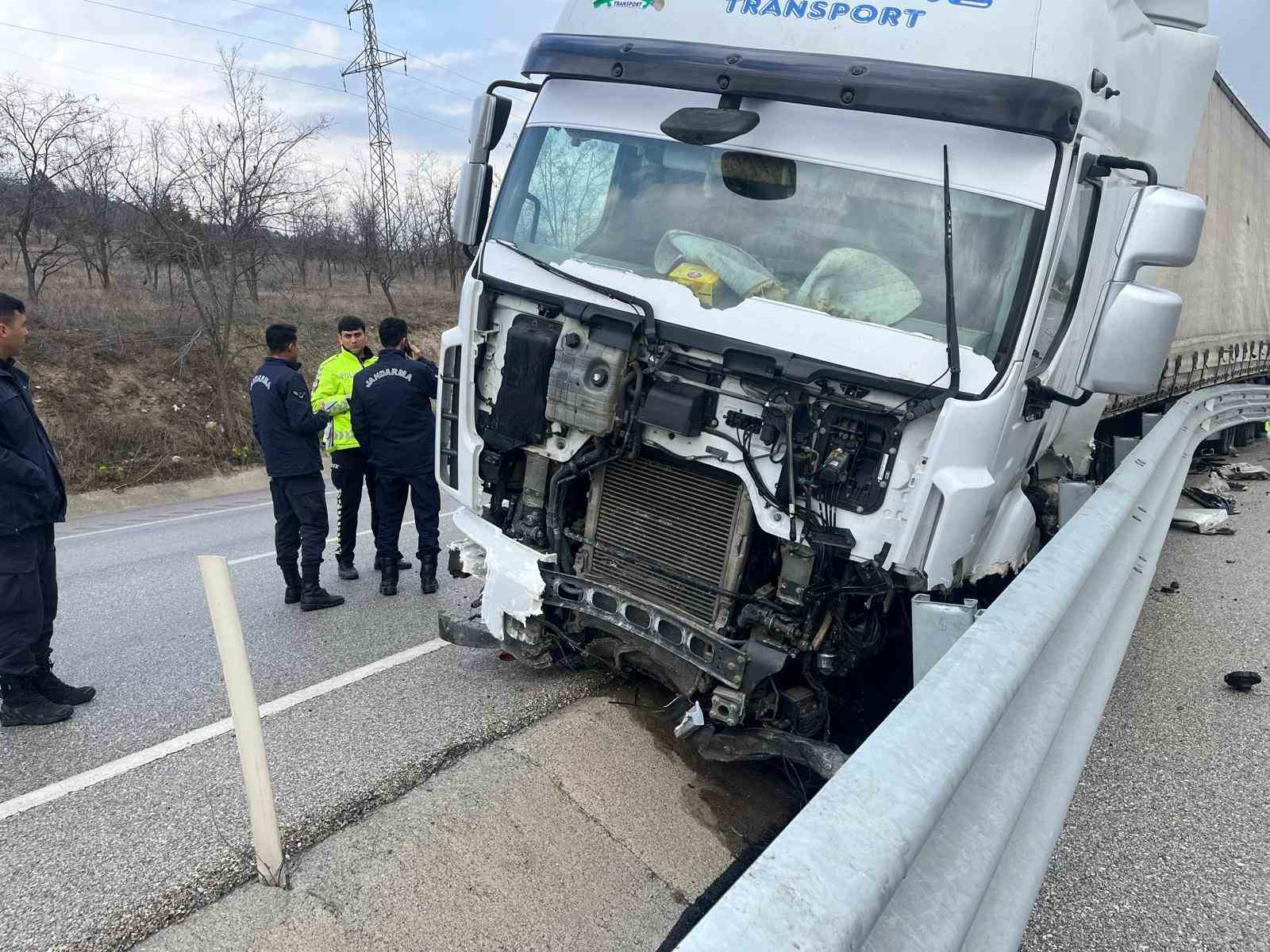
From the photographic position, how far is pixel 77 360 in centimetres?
1648

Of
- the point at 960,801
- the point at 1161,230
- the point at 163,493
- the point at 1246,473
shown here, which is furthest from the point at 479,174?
the point at 163,493

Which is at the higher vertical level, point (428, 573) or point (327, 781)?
point (327, 781)

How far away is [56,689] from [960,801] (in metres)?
4.21

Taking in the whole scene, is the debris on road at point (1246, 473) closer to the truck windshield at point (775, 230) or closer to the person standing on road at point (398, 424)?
the truck windshield at point (775, 230)

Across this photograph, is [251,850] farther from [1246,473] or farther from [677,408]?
[1246,473]

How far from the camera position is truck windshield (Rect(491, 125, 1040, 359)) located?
11.4 feet

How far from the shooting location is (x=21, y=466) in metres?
3.87

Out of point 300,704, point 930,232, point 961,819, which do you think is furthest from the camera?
point 300,704

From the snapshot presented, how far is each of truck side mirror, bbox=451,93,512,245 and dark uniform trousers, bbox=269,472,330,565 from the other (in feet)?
7.33

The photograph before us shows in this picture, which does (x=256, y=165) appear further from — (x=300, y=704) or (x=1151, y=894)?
(x=1151, y=894)

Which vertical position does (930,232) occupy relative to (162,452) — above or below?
above

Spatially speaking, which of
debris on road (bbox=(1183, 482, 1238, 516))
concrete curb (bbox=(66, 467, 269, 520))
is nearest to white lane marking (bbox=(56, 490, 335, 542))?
concrete curb (bbox=(66, 467, 269, 520))

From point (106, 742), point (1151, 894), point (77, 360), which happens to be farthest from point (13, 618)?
point (77, 360)

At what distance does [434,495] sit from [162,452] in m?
11.4
